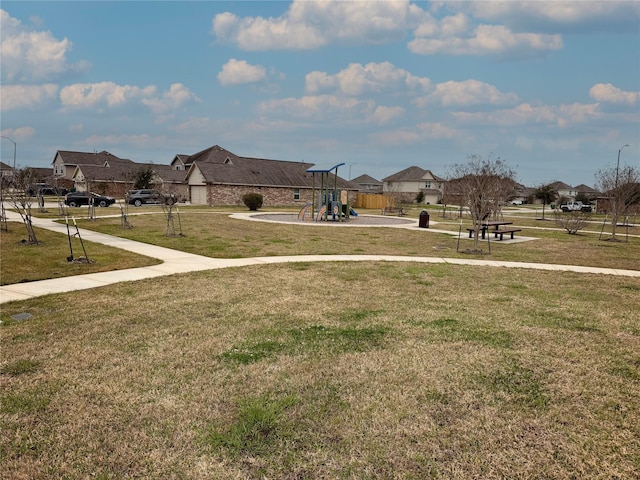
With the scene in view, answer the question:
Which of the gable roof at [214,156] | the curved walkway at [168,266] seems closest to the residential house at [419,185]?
the gable roof at [214,156]

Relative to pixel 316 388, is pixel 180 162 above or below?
above

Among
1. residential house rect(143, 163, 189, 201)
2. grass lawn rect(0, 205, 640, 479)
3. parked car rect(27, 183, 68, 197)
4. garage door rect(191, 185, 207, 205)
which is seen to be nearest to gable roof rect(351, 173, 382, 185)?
residential house rect(143, 163, 189, 201)

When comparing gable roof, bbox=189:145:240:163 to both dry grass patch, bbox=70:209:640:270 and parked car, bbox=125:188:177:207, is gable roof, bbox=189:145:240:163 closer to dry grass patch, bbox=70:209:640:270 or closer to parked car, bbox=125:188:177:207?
parked car, bbox=125:188:177:207

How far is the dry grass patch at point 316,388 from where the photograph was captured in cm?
353

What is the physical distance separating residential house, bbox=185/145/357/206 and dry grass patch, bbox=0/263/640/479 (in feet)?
129

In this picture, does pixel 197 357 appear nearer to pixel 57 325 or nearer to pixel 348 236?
pixel 57 325

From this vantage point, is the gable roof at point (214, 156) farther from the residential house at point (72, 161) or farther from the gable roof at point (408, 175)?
the gable roof at point (408, 175)

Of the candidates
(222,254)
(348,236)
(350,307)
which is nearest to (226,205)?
(348,236)

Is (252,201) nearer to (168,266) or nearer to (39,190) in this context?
(39,190)

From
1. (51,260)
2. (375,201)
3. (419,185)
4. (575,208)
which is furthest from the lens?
(419,185)

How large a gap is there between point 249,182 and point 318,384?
1858 inches

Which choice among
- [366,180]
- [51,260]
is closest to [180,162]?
[366,180]

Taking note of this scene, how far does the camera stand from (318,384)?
15.6 ft

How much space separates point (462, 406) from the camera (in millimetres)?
4371
